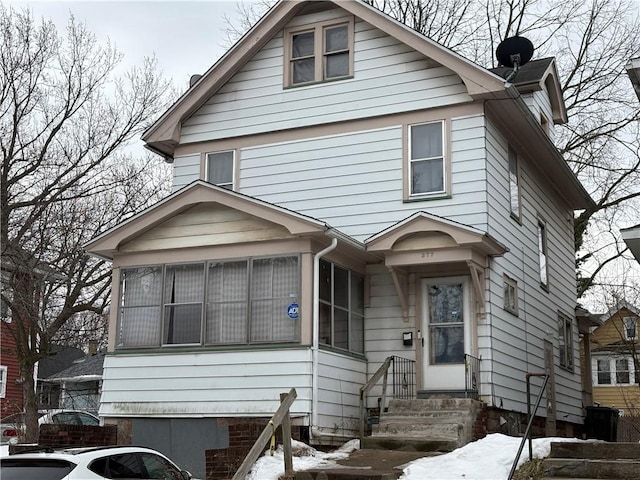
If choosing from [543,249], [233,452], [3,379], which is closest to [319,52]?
[543,249]

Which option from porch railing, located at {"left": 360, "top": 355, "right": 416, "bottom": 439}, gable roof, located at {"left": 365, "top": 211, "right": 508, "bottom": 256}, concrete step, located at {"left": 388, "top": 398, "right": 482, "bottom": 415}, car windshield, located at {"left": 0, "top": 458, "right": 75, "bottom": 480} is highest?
gable roof, located at {"left": 365, "top": 211, "right": 508, "bottom": 256}

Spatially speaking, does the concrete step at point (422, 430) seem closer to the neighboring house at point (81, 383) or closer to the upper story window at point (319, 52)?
the upper story window at point (319, 52)

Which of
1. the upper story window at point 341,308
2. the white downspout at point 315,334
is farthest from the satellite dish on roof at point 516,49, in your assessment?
the white downspout at point 315,334

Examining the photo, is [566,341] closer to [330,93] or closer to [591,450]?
[330,93]

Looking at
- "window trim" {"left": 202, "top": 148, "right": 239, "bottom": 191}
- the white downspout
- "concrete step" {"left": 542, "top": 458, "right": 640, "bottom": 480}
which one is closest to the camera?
"concrete step" {"left": 542, "top": 458, "right": 640, "bottom": 480}

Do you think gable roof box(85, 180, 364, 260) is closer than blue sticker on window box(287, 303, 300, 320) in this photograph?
Yes

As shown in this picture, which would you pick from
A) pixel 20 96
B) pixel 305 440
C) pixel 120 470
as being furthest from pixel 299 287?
pixel 20 96

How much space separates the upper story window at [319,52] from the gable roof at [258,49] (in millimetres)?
430

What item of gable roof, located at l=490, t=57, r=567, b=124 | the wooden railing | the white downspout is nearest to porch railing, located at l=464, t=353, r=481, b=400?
the white downspout

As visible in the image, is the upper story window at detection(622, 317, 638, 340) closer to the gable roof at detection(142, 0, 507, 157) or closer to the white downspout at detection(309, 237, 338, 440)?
the gable roof at detection(142, 0, 507, 157)

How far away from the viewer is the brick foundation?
12070mm

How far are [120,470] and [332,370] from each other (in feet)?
20.0

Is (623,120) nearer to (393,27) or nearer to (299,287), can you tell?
(393,27)

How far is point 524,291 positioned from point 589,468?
799cm
